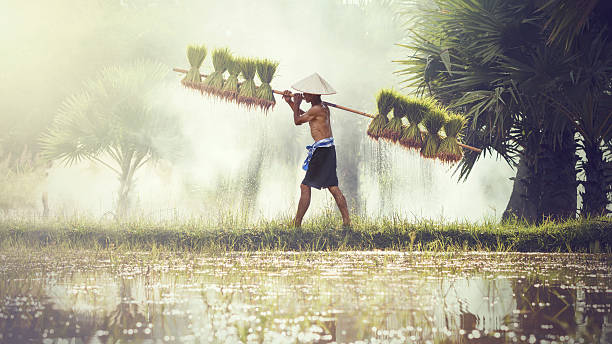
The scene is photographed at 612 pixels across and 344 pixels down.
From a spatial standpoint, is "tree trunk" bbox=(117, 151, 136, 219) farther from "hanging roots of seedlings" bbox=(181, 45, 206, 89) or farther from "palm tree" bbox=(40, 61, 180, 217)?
"hanging roots of seedlings" bbox=(181, 45, 206, 89)

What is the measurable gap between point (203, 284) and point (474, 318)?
2282 millimetres

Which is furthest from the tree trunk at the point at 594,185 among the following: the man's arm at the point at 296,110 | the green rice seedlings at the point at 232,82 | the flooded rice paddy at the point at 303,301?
the green rice seedlings at the point at 232,82

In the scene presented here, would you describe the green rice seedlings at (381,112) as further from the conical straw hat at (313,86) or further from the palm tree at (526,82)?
the palm tree at (526,82)

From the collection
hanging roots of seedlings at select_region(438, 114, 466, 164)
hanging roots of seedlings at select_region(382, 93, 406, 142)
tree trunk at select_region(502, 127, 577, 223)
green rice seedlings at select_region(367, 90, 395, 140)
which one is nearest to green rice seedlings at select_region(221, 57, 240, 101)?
green rice seedlings at select_region(367, 90, 395, 140)

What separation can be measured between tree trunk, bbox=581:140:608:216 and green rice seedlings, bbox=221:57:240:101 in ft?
22.5

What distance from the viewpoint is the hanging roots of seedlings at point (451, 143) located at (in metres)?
10.1

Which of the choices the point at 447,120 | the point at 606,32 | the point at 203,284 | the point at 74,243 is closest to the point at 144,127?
the point at 74,243

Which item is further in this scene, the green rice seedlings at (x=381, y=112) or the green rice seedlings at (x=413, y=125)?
the green rice seedlings at (x=413, y=125)

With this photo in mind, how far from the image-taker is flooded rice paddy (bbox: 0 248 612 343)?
351 cm

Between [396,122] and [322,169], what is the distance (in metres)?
1.70

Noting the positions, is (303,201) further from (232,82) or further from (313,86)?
(232,82)

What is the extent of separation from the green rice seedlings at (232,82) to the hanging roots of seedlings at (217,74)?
0.05 meters

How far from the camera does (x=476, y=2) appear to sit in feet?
38.3

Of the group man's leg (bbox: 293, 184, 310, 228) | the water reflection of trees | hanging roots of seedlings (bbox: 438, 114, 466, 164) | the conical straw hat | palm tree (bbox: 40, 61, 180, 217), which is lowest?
the water reflection of trees
